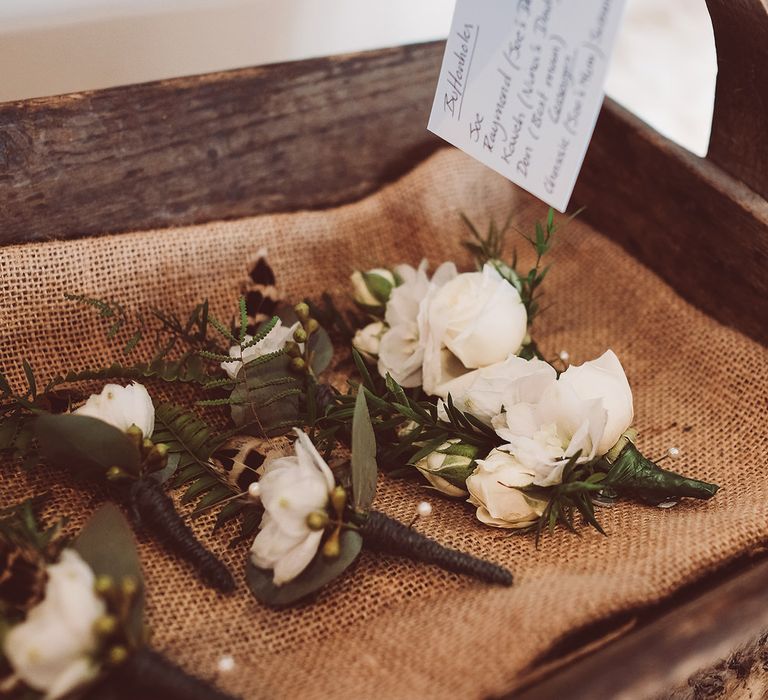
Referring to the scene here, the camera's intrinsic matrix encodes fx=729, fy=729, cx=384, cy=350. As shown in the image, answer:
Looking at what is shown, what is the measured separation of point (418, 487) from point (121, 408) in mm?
256

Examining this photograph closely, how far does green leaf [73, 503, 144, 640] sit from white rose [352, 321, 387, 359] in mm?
274

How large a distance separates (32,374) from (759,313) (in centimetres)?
67

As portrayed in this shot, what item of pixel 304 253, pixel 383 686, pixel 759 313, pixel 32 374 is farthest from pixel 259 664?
pixel 759 313

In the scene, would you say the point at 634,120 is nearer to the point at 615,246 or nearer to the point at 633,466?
the point at 615,246

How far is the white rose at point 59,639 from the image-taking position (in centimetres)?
41

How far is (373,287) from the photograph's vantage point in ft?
2.41

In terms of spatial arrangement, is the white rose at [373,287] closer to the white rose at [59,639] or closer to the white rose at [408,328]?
the white rose at [408,328]

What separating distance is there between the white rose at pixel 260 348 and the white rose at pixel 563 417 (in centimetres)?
19

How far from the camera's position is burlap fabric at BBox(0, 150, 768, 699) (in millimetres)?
478

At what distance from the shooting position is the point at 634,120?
78cm

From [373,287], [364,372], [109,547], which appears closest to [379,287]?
[373,287]

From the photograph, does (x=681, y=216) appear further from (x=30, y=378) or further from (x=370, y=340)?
(x=30, y=378)

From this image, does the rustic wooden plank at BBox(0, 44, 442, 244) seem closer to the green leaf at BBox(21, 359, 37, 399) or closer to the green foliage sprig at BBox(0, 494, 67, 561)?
the green leaf at BBox(21, 359, 37, 399)

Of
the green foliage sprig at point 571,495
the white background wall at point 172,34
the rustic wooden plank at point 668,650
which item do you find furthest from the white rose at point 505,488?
the white background wall at point 172,34
